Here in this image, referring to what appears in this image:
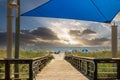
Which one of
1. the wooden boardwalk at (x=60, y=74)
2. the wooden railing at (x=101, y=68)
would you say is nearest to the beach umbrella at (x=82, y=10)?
the wooden railing at (x=101, y=68)

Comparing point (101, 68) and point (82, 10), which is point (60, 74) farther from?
point (82, 10)

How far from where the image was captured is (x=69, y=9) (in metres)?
11.8

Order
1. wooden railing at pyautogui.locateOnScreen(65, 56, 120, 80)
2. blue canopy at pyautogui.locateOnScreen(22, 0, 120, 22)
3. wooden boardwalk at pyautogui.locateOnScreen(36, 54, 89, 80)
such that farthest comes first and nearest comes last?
wooden boardwalk at pyautogui.locateOnScreen(36, 54, 89, 80) < blue canopy at pyautogui.locateOnScreen(22, 0, 120, 22) < wooden railing at pyautogui.locateOnScreen(65, 56, 120, 80)

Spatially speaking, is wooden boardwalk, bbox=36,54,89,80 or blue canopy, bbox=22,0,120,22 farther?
wooden boardwalk, bbox=36,54,89,80

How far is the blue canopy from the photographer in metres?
11.2

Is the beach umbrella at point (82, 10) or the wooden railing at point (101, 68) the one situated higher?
the beach umbrella at point (82, 10)

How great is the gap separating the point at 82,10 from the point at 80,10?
71 millimetres

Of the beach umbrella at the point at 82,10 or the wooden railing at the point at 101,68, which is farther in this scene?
the beach umbrella at the point at 82,10

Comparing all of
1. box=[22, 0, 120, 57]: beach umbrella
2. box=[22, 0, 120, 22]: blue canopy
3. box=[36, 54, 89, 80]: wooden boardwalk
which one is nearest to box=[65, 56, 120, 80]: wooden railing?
box=[36, 54, 89, 80]: wooden boardwalk

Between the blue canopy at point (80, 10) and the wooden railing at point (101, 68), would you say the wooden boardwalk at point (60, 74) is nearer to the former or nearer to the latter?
the wooden railing at point (101, 68)

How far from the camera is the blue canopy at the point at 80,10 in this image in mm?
11180

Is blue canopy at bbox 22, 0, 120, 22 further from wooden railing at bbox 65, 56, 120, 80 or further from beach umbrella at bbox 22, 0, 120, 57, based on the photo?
wooden railing at bbox 65, 56, 120, 80

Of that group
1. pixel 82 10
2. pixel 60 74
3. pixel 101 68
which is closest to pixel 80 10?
pixel 82 10

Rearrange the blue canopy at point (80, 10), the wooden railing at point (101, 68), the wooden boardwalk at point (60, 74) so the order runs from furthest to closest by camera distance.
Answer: the wooden boardwalk at point (60, 74)
the blue canopy at point (80, 10)
the wooden railing at point (101, 68)
